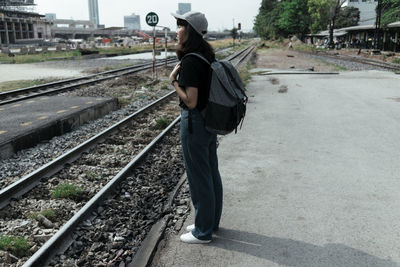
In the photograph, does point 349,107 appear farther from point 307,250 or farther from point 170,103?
point 307,250

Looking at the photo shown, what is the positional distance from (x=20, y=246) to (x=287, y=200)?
2803 mm

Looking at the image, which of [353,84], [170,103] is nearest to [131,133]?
[170,103]

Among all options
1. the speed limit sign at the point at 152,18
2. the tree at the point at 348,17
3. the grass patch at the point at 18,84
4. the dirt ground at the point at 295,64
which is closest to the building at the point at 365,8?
the tree at the point at 348,17

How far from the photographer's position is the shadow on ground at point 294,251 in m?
3.09

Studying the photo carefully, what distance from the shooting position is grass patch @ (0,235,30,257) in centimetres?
344

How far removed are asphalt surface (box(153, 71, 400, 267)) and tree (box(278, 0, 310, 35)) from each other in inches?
2873

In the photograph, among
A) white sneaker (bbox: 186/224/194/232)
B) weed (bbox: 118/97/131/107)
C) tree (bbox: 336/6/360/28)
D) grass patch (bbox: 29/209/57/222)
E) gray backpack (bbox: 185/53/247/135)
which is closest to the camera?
gray backpack (bbox: 185/53/247/135)

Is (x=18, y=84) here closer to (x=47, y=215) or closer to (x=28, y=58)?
(x=47, y=215)

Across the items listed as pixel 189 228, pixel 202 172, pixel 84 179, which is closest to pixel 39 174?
pixel 84 179

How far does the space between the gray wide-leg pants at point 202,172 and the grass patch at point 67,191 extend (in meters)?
1.92

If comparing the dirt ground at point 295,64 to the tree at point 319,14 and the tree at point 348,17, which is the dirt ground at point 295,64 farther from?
the tree at point 348,17

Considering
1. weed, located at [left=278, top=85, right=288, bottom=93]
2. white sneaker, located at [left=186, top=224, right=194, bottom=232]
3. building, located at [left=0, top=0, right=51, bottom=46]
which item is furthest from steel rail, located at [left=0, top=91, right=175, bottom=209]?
building, located at [left=0, top=0, right=51, bottom=46]

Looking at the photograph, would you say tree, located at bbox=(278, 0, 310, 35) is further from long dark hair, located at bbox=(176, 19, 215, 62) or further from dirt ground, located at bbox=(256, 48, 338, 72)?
long dark hair, located at bbox=(176, 19, 215, 62)

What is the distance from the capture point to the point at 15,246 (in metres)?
3.46
